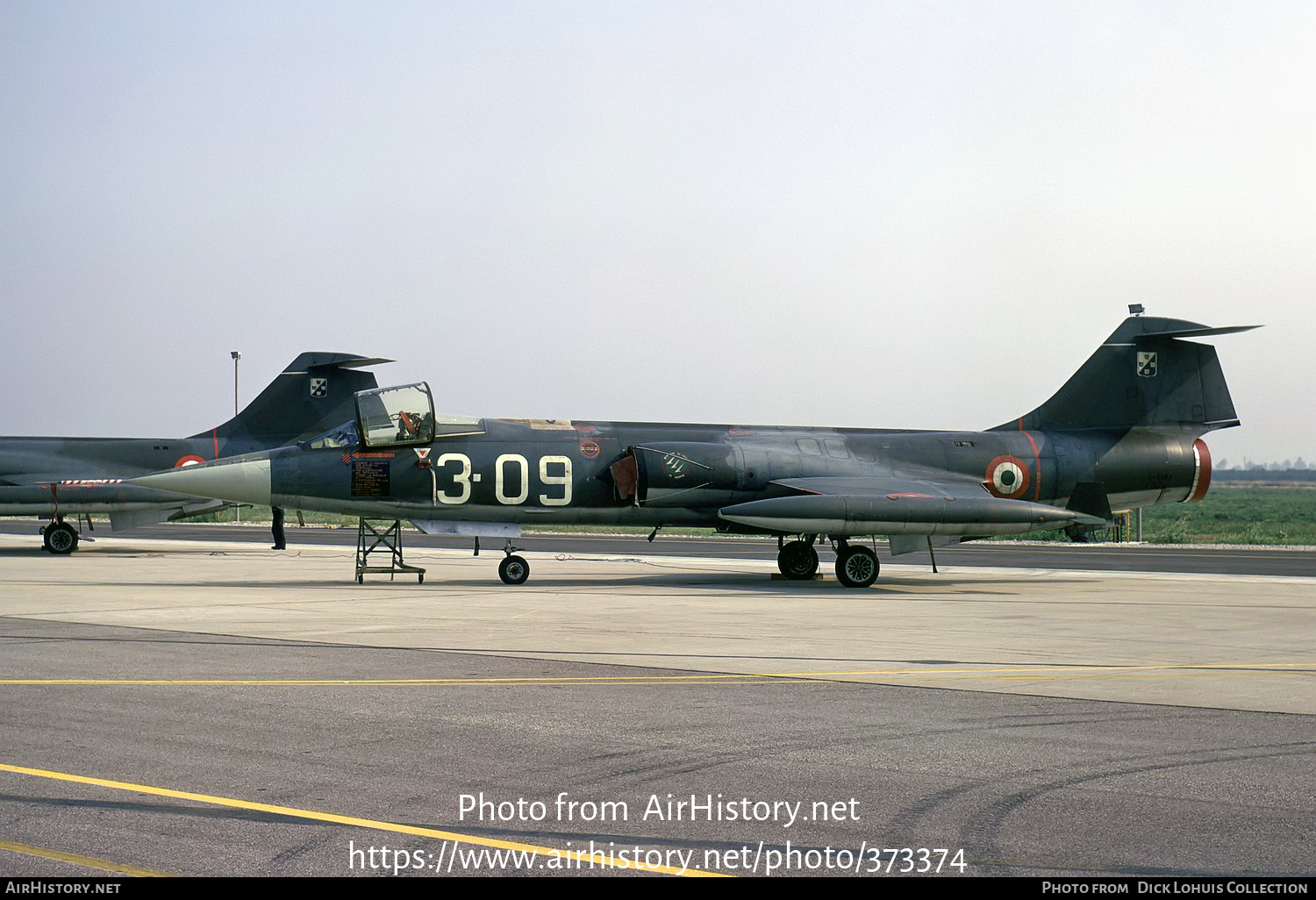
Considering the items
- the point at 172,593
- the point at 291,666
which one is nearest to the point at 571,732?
the point at 291,666

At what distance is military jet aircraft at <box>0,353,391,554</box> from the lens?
108ft

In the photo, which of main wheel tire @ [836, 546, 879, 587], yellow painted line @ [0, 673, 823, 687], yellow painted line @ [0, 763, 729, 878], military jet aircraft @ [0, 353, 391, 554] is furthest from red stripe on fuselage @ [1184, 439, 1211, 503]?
yellow painted line @ [0, 763, 729, 878]

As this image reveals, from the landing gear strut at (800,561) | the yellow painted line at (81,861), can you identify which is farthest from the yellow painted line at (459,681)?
the landing gear strut at (800,561)

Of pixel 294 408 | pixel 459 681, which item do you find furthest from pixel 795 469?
pixel 294 408

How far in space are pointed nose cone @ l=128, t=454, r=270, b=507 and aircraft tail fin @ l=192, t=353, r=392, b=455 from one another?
12679mm

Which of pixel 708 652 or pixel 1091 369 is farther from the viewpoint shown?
pixel 1091 369

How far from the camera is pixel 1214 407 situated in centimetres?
2597

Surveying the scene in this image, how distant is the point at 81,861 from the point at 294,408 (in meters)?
30.0

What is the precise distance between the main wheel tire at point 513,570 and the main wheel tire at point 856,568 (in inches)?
223

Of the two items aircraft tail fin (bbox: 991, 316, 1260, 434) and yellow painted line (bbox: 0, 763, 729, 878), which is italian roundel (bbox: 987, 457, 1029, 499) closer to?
aircraft tail fin (bbox: 991, 316, 1260, 434)

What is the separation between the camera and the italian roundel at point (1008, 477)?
2500cm

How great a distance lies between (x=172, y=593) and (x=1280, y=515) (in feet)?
274

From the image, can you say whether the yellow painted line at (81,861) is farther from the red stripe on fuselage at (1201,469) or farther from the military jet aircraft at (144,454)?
the military jet aircraft at (144,454)

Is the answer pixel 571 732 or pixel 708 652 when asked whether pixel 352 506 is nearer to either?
pixel 708 652
